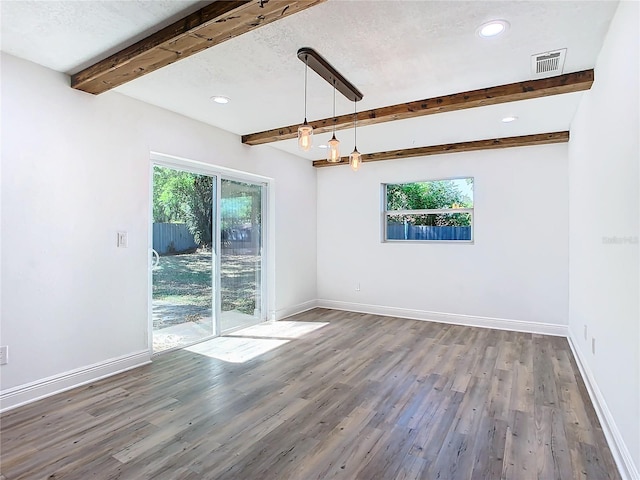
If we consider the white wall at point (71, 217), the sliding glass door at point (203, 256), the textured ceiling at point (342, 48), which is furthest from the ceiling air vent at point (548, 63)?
the sliding glass door at point (203, 256)

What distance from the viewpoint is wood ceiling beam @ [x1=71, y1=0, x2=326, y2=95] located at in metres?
1.80

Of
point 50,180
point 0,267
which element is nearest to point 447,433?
point 0,267

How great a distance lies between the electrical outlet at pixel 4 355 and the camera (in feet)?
8.29

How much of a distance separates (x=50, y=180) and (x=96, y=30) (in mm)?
1270

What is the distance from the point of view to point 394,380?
10.2ft

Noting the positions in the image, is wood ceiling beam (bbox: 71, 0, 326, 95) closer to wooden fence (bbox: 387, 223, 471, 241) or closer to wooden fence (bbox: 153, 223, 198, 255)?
wooden fence (bbox: 153, 223, 198, 255)

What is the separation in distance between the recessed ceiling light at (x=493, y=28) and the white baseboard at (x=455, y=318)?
380cm

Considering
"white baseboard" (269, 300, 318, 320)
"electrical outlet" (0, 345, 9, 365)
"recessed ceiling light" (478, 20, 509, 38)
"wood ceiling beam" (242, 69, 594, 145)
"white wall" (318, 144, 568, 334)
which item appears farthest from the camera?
"white baseboard" (269, 300, 318, 320)

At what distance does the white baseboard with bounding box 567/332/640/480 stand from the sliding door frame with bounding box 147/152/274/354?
3771mm

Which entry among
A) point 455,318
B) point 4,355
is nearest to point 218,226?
point 4,355

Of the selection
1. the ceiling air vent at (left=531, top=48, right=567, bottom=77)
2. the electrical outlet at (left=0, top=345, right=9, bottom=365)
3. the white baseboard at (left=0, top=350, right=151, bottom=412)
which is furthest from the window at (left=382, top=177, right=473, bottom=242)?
the electrical outlet at (left=0, top=345, right=9, bottom=365)

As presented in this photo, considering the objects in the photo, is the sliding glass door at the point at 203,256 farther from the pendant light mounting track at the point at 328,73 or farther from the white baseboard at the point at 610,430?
the white baseboard at the point at 610,430

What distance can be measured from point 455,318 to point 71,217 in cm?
480

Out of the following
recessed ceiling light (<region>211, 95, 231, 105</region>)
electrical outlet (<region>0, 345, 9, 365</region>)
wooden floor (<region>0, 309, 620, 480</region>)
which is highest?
recessed ceiling light (<region>211, 95, 231, 105</region>)
